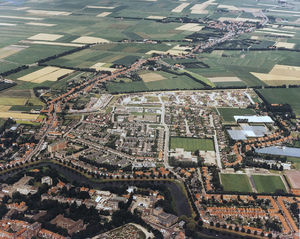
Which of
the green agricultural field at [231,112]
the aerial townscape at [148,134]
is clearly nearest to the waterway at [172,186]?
the aerial townscape at [148,134]

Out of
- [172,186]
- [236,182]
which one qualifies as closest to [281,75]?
[236,182]

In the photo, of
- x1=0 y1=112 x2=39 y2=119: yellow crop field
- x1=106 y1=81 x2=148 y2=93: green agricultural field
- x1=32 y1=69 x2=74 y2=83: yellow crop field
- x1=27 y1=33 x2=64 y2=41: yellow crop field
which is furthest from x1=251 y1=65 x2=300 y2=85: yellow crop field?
x1=27 y1=33 x2=64 y2=41: yellow crop field

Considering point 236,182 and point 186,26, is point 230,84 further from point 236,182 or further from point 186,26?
point 186,26

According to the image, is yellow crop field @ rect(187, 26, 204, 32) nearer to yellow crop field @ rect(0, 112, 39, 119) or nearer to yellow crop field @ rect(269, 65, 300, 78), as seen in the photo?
yellow crop field @ rect(269, 65, 300, 78)

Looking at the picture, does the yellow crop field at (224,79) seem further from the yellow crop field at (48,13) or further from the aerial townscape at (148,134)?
the yellow crop field at (48,13)

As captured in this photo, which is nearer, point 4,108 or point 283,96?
point 4,108

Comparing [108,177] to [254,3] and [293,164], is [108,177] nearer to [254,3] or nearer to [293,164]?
[293,164]
